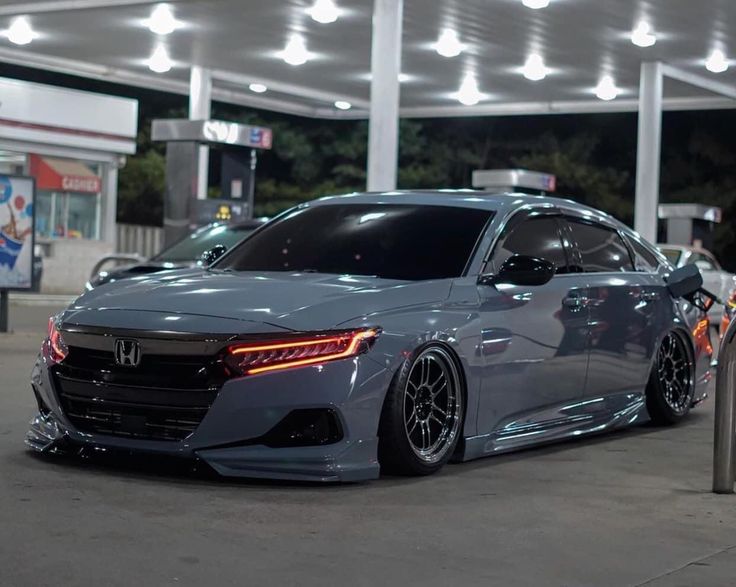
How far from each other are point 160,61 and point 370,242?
24.7m

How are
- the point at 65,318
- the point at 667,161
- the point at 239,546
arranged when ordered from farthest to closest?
the point at 667,161, the point at 65,318, the point at 239,546

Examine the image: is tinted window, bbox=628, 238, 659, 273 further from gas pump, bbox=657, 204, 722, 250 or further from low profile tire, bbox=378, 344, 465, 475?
gas pump, bbox=657, 204, 722, 250

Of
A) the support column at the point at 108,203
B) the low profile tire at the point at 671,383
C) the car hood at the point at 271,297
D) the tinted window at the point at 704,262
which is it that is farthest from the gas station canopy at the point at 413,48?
the car hood at the point at 271,297

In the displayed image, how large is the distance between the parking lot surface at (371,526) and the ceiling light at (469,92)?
2557 centimetres

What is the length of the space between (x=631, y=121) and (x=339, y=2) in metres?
32.9

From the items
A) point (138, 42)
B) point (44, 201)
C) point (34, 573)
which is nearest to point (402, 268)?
point (34, 573)

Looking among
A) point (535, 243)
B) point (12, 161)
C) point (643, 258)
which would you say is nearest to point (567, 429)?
point (535, 243)

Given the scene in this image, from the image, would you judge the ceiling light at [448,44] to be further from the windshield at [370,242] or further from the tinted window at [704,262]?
the windshield at [370,242]

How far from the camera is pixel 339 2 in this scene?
23766 mm

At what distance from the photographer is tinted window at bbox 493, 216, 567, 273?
26.1ft

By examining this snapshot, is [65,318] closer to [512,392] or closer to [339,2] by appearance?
[512,392]

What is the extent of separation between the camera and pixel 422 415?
23.2ft

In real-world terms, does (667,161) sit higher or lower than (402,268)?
higher

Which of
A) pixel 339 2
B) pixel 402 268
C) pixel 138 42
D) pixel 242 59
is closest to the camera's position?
pixel 402 268
